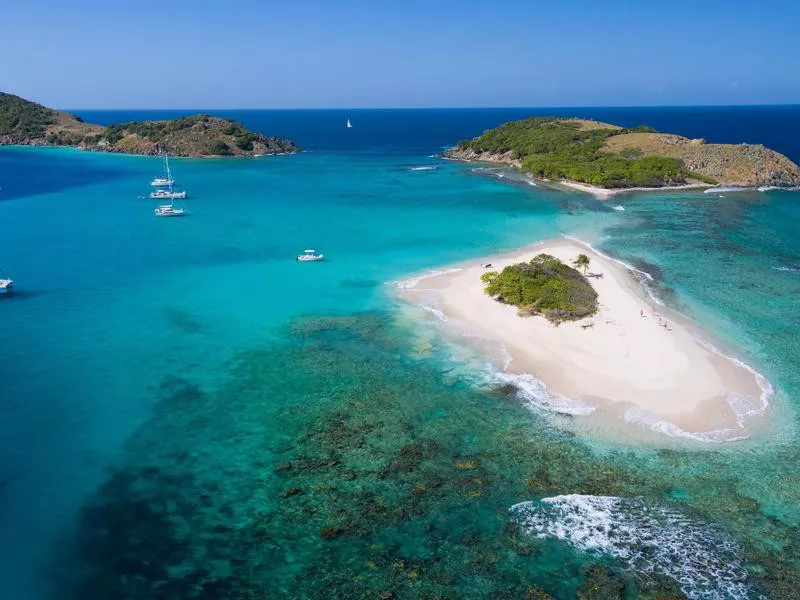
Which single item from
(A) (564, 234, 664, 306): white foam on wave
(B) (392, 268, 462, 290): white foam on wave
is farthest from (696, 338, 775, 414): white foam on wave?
(B) (392, 268, 462, 290): white foam on wave

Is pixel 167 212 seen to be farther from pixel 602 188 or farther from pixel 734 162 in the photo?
pixel 734 162

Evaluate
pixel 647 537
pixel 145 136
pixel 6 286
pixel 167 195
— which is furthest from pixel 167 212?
pixel 145 136

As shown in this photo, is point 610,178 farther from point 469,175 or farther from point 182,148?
point 182,148

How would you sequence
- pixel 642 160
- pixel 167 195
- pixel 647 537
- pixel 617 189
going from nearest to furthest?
pixel 647 537 < pixel 167 195 < pixel 617 189 < pixel 642 160

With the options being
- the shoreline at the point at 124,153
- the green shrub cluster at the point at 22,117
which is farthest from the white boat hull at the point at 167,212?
the green shrub cluster at the point at 22,117

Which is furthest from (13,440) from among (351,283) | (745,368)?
(745,368)

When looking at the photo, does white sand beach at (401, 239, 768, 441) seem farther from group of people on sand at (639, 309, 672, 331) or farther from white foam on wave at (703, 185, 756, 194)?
white foam on wave at (703, 185, 756, 194)

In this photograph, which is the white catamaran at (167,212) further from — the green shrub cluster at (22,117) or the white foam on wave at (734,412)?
the green shrub cluster at (22,117)
